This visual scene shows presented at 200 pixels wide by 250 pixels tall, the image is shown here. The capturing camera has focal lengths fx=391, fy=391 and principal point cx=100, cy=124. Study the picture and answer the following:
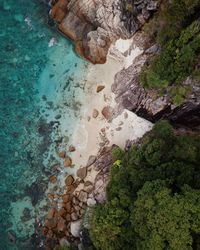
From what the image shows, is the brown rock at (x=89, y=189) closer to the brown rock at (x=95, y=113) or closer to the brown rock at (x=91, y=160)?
the brown rock at (x=91, y=160)

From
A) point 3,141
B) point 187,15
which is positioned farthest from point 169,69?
point 3,141

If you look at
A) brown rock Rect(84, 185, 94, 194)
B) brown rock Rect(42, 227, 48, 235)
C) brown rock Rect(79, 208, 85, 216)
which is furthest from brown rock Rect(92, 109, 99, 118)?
brown rock Rect(42, 227, 48, 235)

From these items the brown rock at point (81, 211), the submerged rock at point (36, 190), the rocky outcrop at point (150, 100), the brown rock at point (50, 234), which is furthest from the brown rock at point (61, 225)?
the rocky outcrop at point (150, 100)

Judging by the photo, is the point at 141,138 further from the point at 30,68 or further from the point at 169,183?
the point at 30,68

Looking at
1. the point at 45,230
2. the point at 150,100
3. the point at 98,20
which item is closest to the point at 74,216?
the point at 45,230

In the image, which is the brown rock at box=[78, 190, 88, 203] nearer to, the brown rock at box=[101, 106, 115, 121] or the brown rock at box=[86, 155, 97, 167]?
the brown rock at box=[86, 155, 97, 167]

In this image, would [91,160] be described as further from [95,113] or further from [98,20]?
[98,20]
